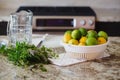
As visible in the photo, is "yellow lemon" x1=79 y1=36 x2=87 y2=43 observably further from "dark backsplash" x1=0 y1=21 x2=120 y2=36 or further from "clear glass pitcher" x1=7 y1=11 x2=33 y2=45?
"dark backsplash" x1=0 y1=21 x2=120 y2=36

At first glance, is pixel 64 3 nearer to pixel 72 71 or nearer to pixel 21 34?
pixel 21 34

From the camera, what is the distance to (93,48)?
4.69 ft

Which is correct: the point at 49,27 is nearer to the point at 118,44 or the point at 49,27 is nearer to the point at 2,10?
the point at 2,10

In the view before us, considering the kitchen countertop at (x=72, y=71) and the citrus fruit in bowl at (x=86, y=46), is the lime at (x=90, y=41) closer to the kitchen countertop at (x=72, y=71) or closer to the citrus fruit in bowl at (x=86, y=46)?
the citrus fruit in bowl at (x=86, y=46)

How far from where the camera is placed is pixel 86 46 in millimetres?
1417

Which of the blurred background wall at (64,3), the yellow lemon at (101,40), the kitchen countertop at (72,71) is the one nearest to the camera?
the kitchen countertop at (72,71)

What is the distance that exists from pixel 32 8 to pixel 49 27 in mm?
572

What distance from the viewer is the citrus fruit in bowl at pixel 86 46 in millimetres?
1425

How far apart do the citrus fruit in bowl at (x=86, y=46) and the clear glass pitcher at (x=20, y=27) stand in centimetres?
39

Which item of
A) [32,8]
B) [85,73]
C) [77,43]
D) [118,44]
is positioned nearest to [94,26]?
[32,8]

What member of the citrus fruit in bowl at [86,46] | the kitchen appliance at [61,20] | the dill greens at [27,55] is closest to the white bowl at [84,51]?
the citrus fruit in bowl at [86,46]

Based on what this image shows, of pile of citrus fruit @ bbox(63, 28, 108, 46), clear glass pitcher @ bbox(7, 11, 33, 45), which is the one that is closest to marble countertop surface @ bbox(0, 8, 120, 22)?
clear glass pitcher @ bbox(7, 11, 33, 45)

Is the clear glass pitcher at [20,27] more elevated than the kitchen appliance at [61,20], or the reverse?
the clear glass pitcher at [20,27]

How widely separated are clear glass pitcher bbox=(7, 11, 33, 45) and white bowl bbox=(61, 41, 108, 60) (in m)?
0.40
